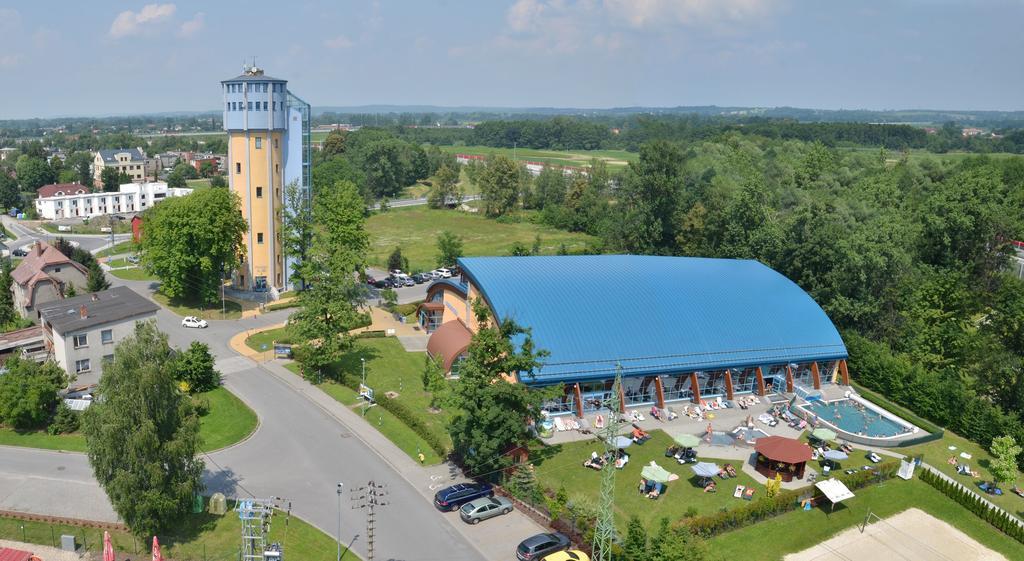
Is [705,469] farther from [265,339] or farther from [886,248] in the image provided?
[265,339]

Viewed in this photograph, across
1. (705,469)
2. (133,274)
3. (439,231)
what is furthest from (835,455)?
(439,231)

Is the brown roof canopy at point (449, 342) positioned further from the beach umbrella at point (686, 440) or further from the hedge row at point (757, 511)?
the hedge row at point (757, 511)

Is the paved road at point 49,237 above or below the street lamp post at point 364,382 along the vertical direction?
above

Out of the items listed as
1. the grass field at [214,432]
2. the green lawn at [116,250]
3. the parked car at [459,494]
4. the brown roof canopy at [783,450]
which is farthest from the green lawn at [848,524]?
the green lawn at [116,250]

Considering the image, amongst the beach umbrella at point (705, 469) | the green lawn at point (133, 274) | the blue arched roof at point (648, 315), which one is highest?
the blue arched roof at point (648, 315)

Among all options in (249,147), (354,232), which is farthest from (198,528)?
(249,147)

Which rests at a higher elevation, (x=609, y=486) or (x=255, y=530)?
(x=609, y=486)
